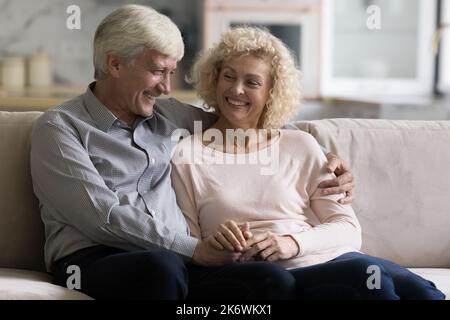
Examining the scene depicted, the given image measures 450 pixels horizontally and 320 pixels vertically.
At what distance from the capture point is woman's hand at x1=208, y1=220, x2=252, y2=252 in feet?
6.55

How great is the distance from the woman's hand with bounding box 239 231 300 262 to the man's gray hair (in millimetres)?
542

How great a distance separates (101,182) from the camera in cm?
202

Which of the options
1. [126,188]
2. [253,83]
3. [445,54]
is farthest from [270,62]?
[445,54]

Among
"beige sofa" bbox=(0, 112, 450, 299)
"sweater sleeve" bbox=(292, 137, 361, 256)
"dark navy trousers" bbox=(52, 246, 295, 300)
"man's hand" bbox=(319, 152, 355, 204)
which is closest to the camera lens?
"dark navy trousers" bbox=(52, 246, 295, 300)

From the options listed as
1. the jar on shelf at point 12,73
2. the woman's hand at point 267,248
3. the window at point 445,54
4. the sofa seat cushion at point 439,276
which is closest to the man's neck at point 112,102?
the woman's hand at point 267,248

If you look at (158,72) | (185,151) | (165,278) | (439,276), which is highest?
(158,72)

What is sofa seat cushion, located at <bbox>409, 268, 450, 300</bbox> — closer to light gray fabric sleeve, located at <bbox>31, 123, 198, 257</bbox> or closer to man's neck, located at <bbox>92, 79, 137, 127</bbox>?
light gray fabric sleeve, located at <bbox>31, 123, 198, 257</bbox>

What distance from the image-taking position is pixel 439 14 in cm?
512

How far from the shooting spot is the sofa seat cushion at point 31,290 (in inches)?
74.7

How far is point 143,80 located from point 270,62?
1.31 ft

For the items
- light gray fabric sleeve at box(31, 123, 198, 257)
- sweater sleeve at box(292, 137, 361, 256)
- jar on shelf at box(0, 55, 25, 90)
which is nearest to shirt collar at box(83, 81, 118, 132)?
light gray fabric sleeve at box(31, 123, 198, 257)

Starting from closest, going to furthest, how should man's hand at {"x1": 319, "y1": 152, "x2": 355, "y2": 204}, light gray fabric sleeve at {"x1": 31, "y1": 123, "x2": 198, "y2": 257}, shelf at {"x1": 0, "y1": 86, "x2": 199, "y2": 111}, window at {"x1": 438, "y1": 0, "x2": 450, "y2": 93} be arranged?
light gray fabric sleeve at {"x1": 31, "y1": 123, "x2": 198, "y2": 257} < man's hand at {"x1": 319, "y1": 152, "x2": 355, "y2": 204} < shelf at {"x1": 0, "y1": 86, "x2": 199, "y2": 111} < window at {"x1": 438, "y1": 0, "x2": 450, "y2": 93}

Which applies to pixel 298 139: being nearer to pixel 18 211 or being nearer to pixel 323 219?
pixel 323 219
